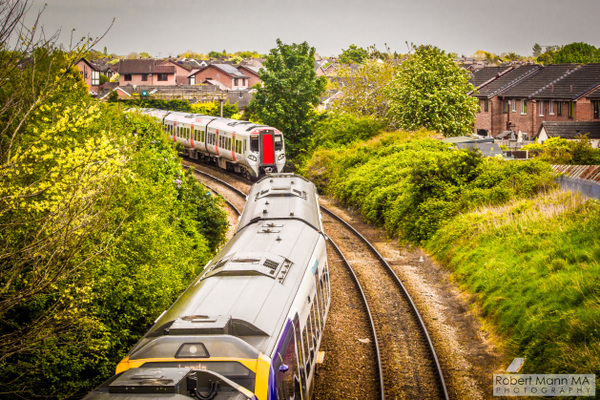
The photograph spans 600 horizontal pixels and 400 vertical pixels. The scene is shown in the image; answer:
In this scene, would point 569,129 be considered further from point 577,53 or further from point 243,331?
point 577,53

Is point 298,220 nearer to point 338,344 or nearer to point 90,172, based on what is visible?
point 338,344

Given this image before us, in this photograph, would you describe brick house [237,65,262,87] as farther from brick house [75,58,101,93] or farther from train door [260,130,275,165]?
train door [260,130,275,165]

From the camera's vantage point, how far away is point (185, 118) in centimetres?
3881

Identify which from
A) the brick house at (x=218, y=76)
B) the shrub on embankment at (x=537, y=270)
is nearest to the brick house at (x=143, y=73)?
the brick house at (x=218, y=76)

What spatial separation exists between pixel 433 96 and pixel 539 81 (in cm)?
2295

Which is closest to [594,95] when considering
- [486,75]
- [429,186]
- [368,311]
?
[486,75]

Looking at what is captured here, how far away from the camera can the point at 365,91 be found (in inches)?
1684

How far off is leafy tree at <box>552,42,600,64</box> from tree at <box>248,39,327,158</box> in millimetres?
64410

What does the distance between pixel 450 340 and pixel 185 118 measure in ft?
94.7

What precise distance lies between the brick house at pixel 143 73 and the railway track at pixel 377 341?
6380 cm

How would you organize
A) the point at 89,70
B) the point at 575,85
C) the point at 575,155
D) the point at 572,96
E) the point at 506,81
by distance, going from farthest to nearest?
the point at 89,70, the point at 506,81, the point at 575,85, the point at 572,96, the point at 575,155

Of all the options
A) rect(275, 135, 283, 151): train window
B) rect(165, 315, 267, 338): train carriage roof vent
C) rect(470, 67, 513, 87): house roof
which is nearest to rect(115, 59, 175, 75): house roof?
rect(470, 67, 513, 87): house roof

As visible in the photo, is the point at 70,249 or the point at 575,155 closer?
the point at 70,249

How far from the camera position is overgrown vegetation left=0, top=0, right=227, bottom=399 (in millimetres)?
7516
